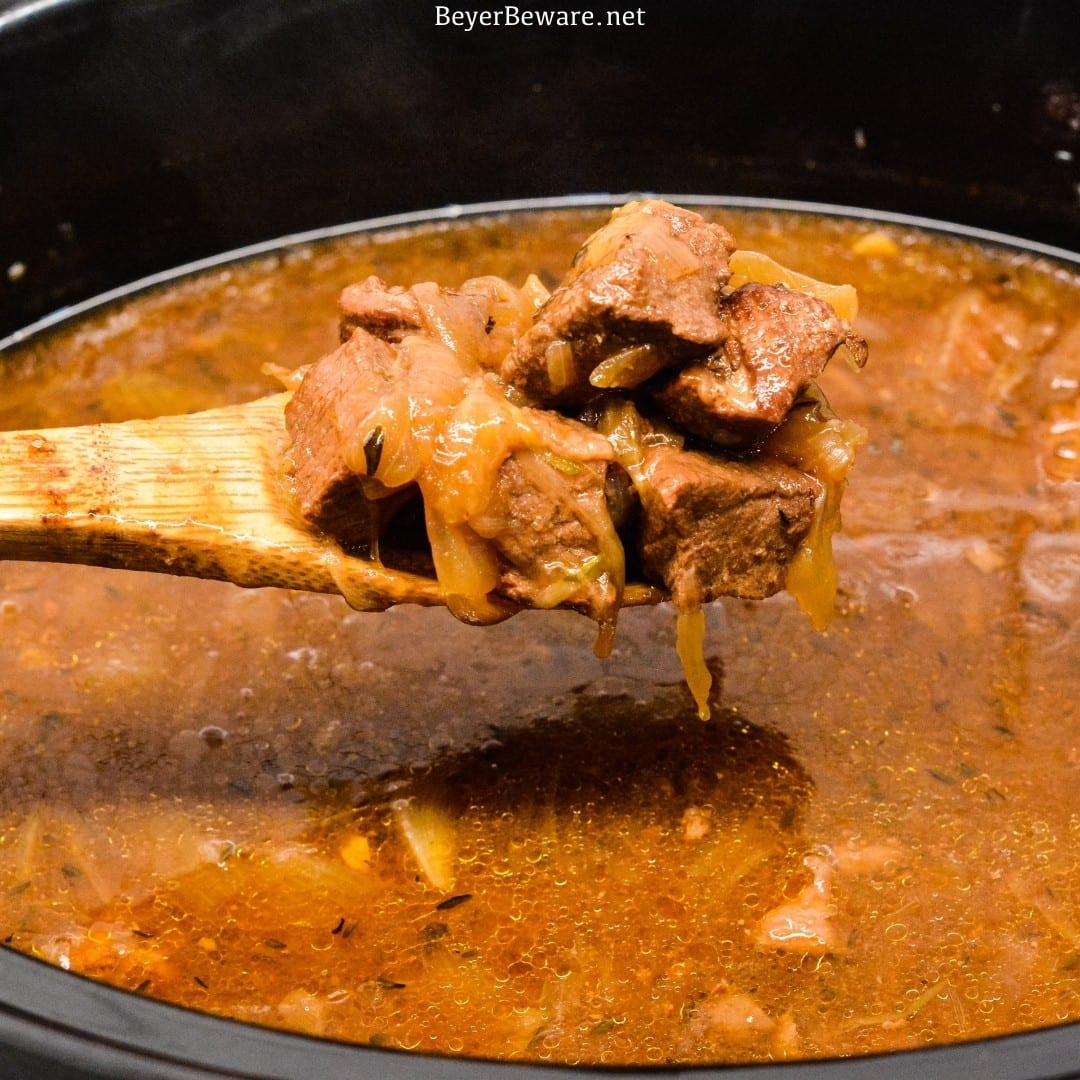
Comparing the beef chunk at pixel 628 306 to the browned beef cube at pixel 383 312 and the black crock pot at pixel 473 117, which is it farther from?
the black crock pot at pixel 473 117

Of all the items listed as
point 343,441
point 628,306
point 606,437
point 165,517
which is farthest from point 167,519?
point 628,306

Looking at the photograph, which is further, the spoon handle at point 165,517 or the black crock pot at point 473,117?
the black crock pot at point 473,117

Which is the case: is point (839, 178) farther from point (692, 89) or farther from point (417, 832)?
point (417, 832)

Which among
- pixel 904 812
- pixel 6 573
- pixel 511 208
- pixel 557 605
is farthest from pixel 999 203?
pixel 6 573

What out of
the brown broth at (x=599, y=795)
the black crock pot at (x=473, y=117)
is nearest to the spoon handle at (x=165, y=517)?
the brown broth at (x=599, y=795)

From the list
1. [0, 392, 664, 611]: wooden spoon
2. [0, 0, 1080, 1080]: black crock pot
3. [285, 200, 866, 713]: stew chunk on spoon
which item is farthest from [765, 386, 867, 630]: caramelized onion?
[0, 0, 1080, 1080]: black crock pot

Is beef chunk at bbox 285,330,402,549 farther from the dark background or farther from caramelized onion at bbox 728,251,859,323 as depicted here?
the dark background

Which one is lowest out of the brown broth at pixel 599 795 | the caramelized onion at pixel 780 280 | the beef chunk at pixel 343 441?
the brown broth at pixel 599 795
